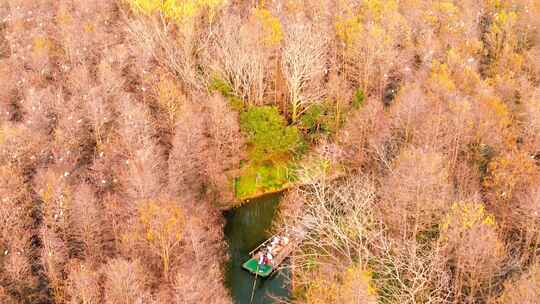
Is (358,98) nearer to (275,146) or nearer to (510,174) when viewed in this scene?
(275,146)

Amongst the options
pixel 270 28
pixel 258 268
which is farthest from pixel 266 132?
pixel 258 268

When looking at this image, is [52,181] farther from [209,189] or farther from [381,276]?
[381,276]

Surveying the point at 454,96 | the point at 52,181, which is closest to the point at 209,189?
the point at 52,181

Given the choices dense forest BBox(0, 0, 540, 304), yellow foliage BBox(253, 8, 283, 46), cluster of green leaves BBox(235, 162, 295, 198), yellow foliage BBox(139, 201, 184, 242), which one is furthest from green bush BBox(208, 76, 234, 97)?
yellow foliage BBox(139, 201, 184, 242)

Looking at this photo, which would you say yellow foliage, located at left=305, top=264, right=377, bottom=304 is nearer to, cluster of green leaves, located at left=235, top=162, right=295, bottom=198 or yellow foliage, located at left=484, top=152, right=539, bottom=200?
yellow foliage, located at left=484, top=152, right=539, bottom=200

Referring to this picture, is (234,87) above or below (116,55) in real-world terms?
below

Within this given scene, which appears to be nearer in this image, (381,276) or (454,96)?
(381,276)

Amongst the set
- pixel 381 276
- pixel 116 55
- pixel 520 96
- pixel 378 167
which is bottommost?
pixel 381 276
